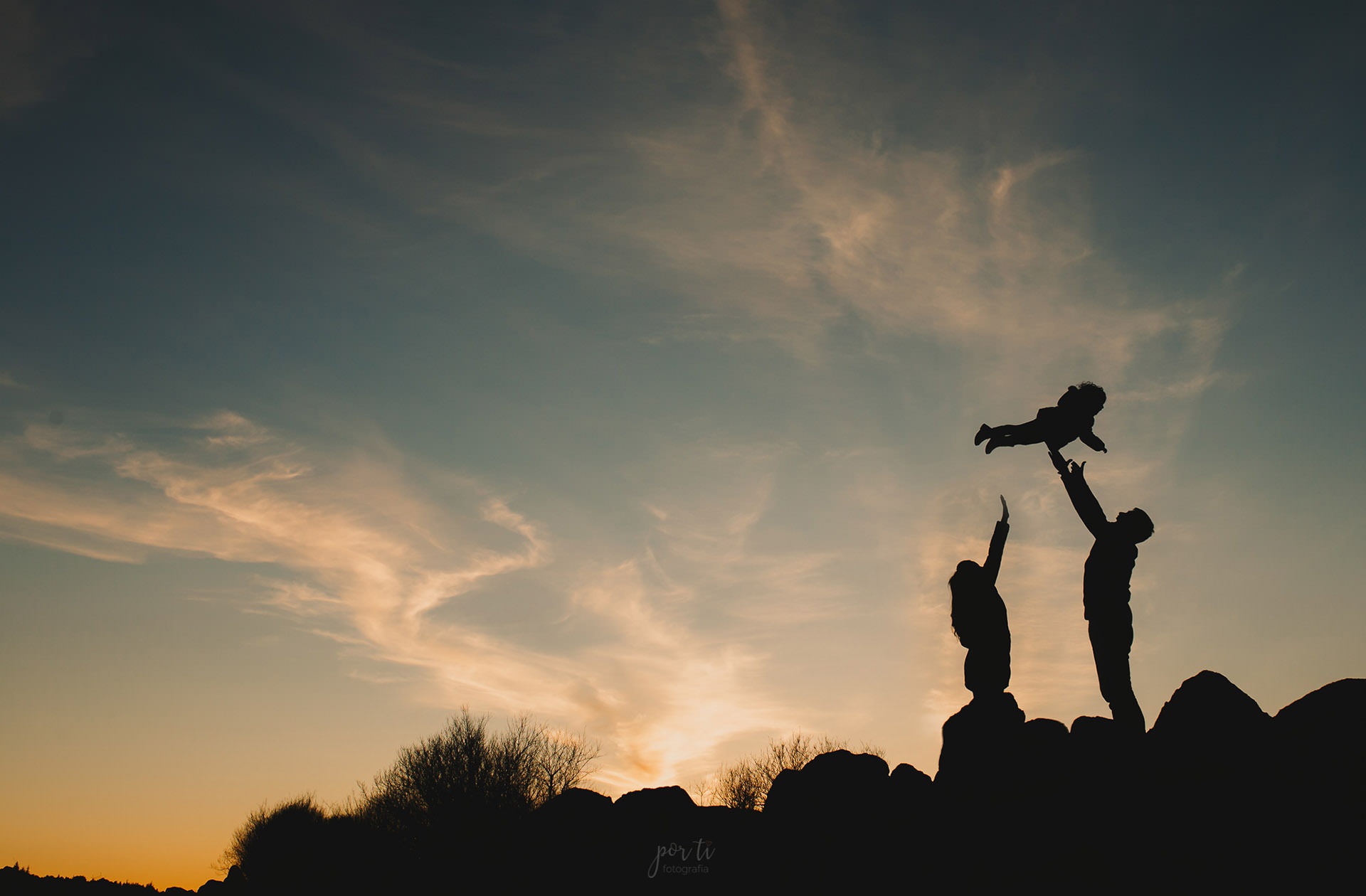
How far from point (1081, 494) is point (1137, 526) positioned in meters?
0.62

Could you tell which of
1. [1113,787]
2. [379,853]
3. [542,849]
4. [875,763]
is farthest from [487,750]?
[1113,787]

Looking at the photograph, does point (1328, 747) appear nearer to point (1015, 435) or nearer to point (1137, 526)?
point (1137, 526)

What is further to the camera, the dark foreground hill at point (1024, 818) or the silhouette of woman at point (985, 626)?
the silhouette of woman at point (985, 626)

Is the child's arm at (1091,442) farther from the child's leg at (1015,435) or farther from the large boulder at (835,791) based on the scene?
the large boulder at (835,791)

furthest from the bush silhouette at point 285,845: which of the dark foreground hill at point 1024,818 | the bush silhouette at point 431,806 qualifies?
the dark foreground hill at point 1024,818

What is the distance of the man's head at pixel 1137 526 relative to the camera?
24.7 ft

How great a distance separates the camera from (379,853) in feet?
98.5

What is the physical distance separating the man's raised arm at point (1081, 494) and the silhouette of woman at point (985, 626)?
702mm

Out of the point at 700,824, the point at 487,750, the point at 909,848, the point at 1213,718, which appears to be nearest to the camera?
the point at 1213,718

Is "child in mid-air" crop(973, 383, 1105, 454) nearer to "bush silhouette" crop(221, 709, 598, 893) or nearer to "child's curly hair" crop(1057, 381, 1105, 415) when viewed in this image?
"child's curly hair" crop(1057, 381, 1105, 415)

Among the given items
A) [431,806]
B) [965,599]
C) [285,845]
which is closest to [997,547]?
[965,599]

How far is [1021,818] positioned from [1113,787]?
2.62 ft

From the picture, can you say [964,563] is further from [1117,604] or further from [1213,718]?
[1213,718]

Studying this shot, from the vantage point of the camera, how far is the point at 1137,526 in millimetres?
7574
